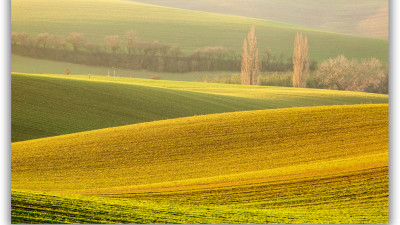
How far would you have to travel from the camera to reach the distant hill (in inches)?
336

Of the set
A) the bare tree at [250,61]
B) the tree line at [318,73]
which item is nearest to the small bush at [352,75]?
the tree line at [318,73]

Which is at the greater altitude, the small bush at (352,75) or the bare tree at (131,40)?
the bare tree at (131,40)

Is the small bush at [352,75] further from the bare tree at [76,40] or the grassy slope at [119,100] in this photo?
the bare tree at [76,40]

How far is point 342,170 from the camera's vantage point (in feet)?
23.8

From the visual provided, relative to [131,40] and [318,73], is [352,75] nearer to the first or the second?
[318,73]

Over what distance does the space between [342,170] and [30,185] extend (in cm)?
391

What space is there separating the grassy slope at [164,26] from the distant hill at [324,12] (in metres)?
0.25

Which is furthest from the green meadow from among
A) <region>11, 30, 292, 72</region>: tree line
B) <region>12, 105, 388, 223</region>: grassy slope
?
<region>11, 30, 292, 72</region>: tree line

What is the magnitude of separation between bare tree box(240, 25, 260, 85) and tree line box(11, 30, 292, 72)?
167mm

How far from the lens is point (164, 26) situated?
14.7 m

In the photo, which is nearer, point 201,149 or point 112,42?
point 201,149

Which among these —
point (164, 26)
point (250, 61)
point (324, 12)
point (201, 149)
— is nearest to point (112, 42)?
point (250, 61)

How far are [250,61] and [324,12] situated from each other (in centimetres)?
Answer: 202

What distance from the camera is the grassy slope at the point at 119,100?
33.2ft
